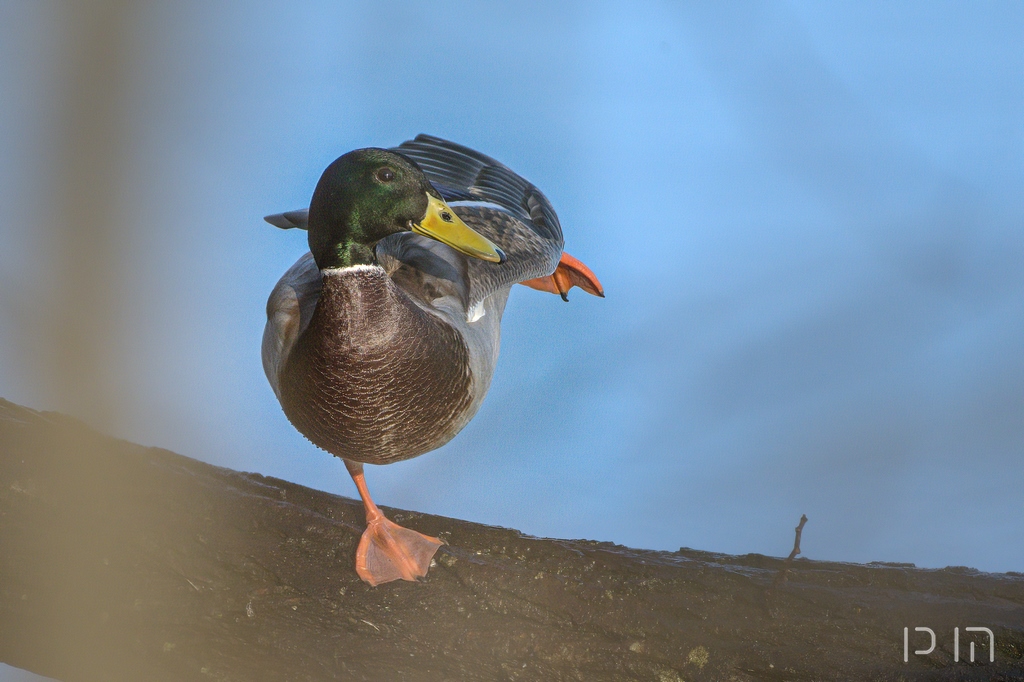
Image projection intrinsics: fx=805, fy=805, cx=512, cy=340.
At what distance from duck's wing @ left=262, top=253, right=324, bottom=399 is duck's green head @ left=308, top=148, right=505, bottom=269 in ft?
0.61

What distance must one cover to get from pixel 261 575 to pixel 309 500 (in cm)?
35

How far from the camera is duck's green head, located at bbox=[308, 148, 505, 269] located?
70.9 inches

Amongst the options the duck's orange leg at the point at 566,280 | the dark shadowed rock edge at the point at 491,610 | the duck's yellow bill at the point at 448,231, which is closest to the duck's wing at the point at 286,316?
the duck's yellow bill at the point at 448,231

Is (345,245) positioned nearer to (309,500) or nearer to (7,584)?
(309,500)

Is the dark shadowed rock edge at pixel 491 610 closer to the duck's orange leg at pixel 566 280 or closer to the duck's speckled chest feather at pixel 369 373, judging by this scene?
the duck's speckled chest feather at pixel 369 373

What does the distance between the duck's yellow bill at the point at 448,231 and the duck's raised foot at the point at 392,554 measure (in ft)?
2.18

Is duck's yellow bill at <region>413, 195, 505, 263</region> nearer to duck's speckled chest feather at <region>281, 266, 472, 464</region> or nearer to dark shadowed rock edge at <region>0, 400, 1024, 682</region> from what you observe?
duck's speckled chest feather at <region>281, 266, 472, 464</region>

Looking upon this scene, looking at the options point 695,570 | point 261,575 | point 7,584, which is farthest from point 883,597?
point 7,584

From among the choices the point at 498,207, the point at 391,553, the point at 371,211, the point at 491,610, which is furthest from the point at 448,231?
the point at 498,207

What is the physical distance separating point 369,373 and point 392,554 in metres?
0.42

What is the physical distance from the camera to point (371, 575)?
1.68 meters

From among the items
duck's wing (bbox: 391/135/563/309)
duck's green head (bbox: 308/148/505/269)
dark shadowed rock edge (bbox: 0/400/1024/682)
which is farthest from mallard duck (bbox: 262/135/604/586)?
duck's wing (bbox: 391/135/563/309)

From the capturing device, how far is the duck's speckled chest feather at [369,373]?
1.88 meters

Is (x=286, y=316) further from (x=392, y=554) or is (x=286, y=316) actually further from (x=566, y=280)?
(x=566, y=280)
